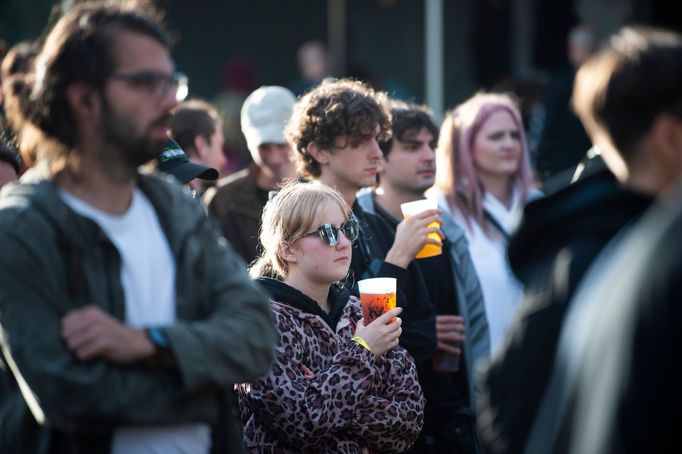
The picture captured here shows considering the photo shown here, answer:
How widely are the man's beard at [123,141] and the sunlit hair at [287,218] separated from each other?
1.34 metres

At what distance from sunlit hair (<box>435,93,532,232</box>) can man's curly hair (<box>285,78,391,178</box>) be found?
95 centimetres

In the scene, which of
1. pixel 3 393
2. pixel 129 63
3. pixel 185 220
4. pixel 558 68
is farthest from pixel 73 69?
pixel 558 68

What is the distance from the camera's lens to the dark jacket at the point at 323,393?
3676 millimetres

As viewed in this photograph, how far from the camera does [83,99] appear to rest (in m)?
2.76

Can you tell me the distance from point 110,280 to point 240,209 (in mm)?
3468

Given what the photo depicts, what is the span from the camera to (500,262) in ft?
18.2

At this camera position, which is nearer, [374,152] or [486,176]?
[374,152]

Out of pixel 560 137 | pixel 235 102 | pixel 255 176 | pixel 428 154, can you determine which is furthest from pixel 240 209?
pixel 235 102

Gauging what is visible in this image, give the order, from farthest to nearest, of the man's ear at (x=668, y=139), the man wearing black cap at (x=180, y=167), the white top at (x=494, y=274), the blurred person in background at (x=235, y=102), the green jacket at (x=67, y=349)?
1. the blurred person in background at (x=235, y=102)
2. the white top at (x=494, y=274)
3. the man wearing black cap at (x=180, y=167)
4. the green jacket at (x=67, y=349)
5. the man's ear at (x=668, y=139)

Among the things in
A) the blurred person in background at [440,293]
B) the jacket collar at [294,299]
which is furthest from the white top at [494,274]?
the jacket collar at [294,299]

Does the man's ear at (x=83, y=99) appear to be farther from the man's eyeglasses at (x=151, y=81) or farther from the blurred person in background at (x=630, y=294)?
the blurred person in background at (x=630, y=294)

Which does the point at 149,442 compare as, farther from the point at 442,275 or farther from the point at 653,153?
the point at 442,275

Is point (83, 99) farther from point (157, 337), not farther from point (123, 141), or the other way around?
point (157, 337)

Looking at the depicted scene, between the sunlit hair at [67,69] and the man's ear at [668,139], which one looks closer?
the man's ear at [668,139]
